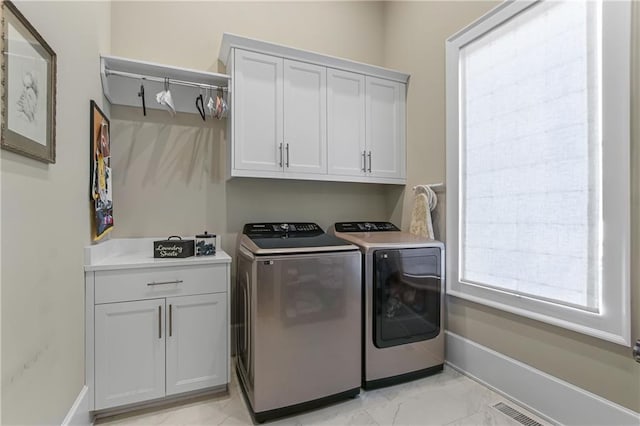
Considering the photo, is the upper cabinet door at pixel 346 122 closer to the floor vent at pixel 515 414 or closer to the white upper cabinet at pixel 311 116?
the white upper cabinet at pixel 311 116

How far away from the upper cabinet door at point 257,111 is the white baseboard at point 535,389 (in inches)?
74.2

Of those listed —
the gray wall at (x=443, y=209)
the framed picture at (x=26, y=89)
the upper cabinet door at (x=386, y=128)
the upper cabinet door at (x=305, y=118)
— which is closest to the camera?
the framed picture at (x=26, y=89)

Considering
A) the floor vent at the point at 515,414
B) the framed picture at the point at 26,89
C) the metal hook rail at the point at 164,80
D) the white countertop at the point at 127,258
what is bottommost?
the floor vent at the point at 515,414

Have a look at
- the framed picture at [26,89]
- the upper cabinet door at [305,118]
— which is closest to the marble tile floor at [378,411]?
the framed picture at [26,89]

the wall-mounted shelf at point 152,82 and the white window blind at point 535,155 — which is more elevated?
the wall-mounted shelf at point 152,82

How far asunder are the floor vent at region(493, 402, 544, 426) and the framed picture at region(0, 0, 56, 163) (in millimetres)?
2513

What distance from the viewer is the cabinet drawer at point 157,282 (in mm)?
1697

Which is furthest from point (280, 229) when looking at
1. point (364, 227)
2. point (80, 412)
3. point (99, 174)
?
point (80, 412)

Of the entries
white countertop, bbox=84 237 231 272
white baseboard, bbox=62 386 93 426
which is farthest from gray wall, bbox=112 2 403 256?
white baseboard, bbox=62 386 93 426

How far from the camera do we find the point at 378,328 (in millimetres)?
2014

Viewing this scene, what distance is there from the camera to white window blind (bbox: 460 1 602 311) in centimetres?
156

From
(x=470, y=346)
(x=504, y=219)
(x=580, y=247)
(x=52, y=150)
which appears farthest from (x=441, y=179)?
(x=52, y=150)

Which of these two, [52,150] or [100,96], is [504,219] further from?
[100,96]

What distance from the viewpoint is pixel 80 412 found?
1530mm
